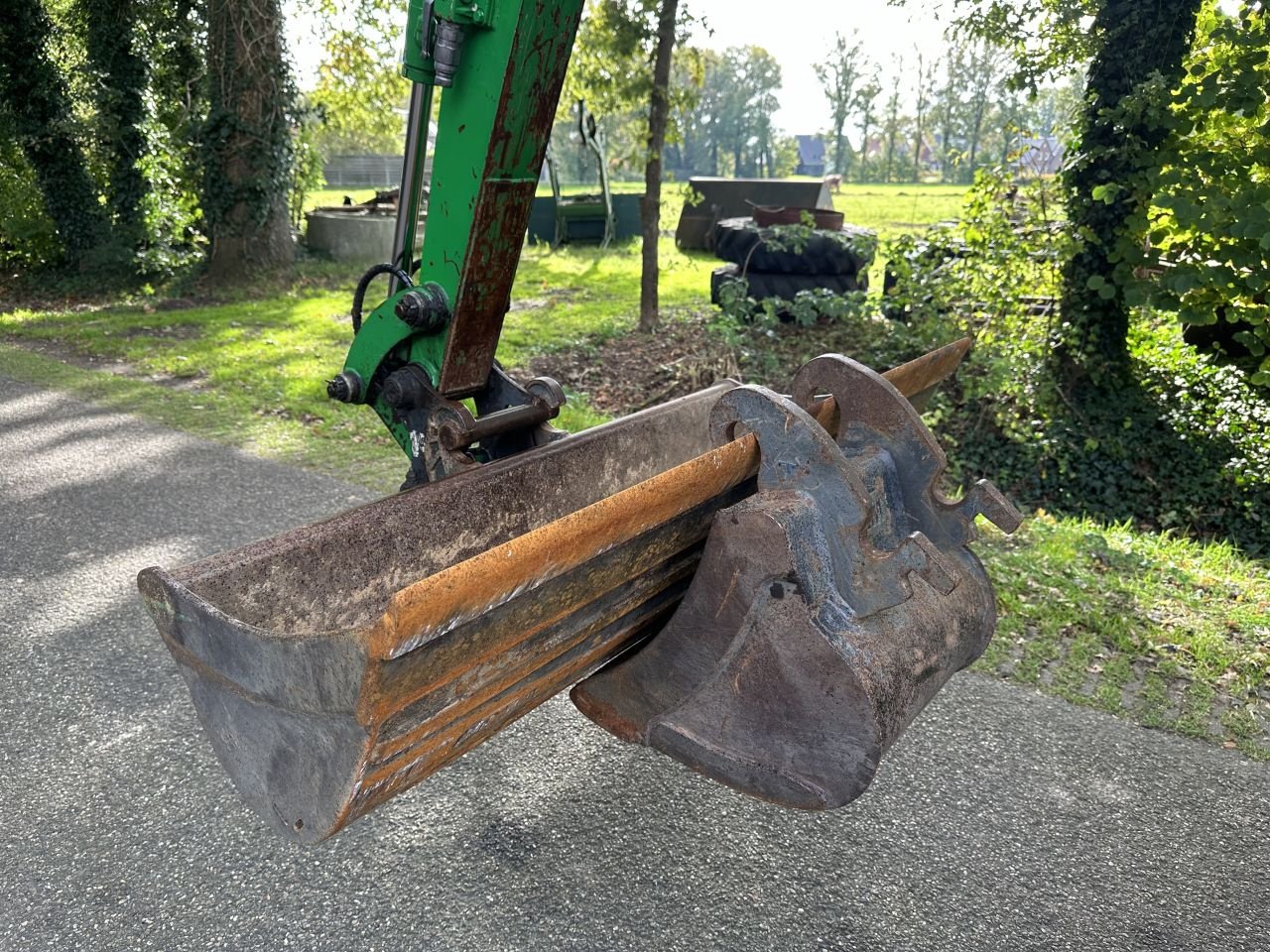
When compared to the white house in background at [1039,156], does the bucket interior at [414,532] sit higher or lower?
lower

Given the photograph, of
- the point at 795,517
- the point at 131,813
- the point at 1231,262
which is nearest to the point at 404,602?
the point at 795,517

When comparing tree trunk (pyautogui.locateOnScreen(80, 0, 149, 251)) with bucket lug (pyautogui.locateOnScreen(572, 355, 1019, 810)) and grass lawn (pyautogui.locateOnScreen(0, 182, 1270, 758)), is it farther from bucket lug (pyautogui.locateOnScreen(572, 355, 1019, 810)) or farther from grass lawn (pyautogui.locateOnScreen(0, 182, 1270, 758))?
bucket lug (pyautogui.locateOnScreen(572, 355, 1019, 810))

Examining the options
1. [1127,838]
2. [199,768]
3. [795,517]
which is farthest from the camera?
[199,768]

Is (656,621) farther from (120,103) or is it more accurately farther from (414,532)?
(120,103)

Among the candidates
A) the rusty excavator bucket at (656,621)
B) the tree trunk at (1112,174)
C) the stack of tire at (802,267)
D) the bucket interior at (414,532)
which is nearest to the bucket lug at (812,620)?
→ the rusty excavator bucket at (656,621)

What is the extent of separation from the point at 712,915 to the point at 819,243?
287 inches

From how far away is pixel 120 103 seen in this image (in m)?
12.7

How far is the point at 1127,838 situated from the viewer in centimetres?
270

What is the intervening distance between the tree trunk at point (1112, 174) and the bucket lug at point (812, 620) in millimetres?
4281

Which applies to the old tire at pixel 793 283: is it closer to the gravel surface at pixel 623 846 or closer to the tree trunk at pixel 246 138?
the gravel surface at pixel 623 846

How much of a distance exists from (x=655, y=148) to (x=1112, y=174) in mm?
4216

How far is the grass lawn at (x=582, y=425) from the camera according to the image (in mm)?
3543

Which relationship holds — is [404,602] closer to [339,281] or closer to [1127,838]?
[1127,838]

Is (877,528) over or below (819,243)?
below
